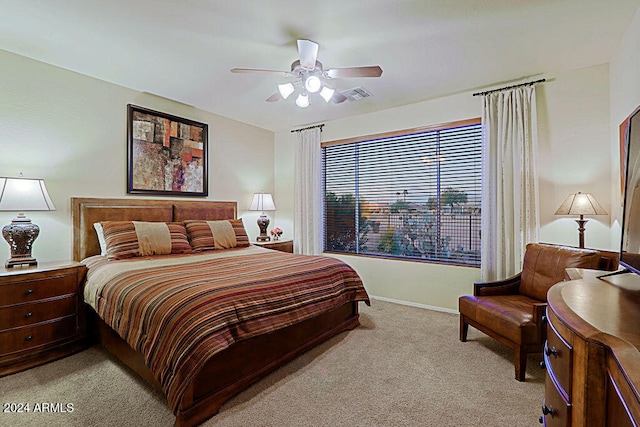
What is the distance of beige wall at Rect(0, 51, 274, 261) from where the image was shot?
2859 millimetres

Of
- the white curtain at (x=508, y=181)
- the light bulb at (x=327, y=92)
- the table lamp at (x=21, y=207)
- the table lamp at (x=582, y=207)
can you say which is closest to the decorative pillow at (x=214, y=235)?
the table lamp at (x=21, y=207)

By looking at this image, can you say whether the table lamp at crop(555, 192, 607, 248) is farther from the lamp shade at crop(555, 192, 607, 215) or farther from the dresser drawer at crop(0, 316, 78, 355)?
the dresser drawer at crop(0, 316, 78, 355)

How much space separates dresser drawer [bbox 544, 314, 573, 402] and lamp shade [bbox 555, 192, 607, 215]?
2165 mm

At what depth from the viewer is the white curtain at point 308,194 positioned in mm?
4984

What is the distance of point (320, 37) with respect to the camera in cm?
256

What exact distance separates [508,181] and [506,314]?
63.3 inches

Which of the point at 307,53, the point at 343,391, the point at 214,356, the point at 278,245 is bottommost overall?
the point at 343,391

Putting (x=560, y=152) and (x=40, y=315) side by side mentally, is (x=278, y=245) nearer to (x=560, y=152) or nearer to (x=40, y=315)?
(x=40, y=315)

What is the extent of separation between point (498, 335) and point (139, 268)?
3.01 m

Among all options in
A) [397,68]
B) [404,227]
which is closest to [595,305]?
[397,68]

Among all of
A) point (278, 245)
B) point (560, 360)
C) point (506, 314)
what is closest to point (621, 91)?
point (506, 314)

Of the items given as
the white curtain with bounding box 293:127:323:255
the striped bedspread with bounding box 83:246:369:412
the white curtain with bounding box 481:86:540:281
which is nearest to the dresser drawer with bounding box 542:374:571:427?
the striped bedspread with bounding box 83:246:369:412

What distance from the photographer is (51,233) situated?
10.2 feet

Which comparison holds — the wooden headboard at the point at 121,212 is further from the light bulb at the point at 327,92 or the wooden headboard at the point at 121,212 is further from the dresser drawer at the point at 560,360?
the dresser drawer at the point at 560,360
